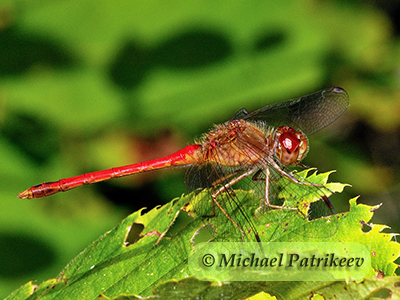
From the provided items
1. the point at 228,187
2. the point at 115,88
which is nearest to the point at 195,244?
the point at 228,187

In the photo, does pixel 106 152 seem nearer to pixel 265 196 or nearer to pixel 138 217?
pixel 138 217

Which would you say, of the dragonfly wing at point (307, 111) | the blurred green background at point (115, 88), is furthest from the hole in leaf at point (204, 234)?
the blurred green background at point (115, 88)

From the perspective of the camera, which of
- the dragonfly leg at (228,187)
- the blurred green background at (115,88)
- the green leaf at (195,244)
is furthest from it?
the blurred green background at (115,88)

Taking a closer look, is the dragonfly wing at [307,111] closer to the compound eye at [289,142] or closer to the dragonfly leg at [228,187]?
the compound eye at [289,142]

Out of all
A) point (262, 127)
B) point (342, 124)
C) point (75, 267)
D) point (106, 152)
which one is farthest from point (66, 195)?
point (342, 124)

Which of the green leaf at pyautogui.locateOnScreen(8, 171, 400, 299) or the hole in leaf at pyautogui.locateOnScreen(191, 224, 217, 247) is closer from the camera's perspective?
the green leaf at pyautogui.locateOnScreen(8, 171, 400, 299)
